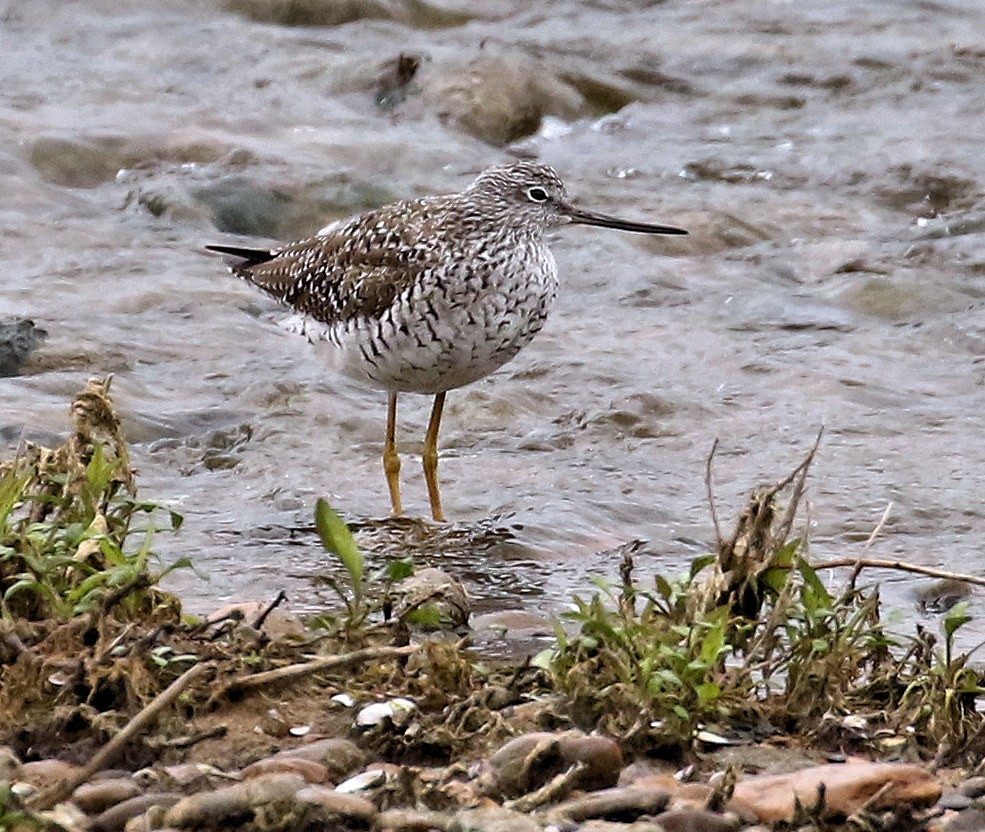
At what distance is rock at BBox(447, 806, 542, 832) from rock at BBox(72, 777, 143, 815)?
65cm

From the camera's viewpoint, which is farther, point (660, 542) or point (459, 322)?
point (459, 322)

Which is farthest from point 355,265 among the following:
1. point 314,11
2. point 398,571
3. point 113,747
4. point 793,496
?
point 314,11

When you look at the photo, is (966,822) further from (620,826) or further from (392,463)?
(392,463)

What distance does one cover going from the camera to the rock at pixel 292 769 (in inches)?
142

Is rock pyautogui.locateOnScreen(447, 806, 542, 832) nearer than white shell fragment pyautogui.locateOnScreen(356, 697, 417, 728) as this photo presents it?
Yes

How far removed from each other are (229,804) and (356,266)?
4.52 metres

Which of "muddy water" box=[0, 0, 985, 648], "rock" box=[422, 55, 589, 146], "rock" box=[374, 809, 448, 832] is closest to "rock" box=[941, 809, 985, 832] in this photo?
"rock" box=[374, 809, 448, 832]

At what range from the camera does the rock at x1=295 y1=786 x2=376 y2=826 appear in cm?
330

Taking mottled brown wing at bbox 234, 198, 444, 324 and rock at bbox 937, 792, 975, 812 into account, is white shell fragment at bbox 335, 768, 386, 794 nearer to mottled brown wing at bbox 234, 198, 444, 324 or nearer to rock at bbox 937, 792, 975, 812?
rock at bbox 937, 792, 975, 812

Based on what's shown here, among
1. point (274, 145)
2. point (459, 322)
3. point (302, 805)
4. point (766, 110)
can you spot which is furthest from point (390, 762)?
point (766, 110)

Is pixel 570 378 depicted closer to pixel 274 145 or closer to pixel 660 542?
pixel 660 542

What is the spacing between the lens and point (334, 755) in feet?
12.2

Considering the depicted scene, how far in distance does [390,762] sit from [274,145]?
8682 millimetres

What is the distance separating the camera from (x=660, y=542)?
6758 millimetres
